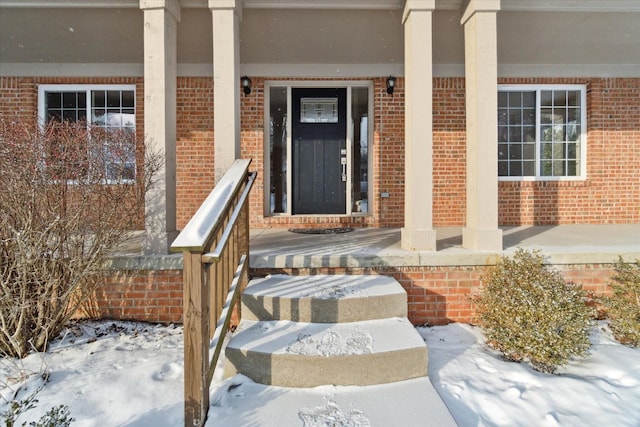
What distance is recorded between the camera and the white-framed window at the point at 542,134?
634 cm

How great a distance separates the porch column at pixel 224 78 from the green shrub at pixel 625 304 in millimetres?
3821

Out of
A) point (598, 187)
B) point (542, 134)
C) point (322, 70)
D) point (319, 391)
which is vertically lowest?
point (319, 391)

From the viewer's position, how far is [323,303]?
2781mm

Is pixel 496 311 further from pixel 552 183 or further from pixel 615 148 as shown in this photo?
pixel 615 148

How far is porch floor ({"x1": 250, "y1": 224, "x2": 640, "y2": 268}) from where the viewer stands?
347 centimetres

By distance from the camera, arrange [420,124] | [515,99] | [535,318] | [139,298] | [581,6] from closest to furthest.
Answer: [535,318]
[139,298]
[420,124]
[581,6]
[515,99]

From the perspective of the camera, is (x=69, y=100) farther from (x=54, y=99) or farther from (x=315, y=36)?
(x=315, y=36)

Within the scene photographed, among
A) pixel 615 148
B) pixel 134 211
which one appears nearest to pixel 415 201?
pixel 134 211

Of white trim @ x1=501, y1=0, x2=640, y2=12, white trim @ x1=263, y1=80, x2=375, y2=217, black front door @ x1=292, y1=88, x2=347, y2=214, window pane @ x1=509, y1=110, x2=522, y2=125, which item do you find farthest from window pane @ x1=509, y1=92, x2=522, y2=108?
black front door @ x1=292, y1=88, x2=347, y2=214

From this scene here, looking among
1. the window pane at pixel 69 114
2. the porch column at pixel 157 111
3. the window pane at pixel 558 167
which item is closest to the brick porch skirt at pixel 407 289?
the porch column at pixel 157 111

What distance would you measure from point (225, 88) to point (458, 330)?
327 centimetres

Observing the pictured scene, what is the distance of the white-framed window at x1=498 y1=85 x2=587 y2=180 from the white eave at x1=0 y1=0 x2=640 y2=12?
2034mm

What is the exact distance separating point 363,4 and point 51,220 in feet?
12.6

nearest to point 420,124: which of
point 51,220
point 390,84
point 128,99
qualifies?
point 390,84
